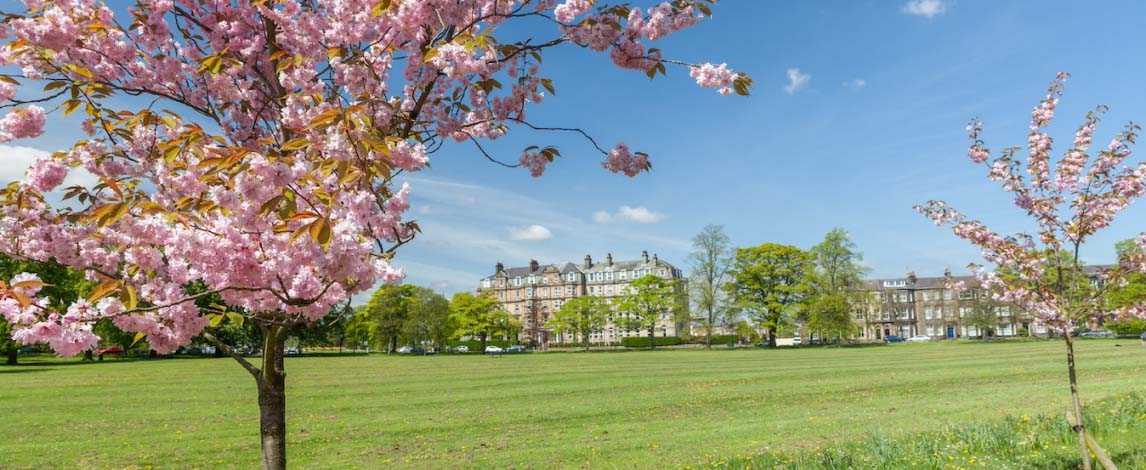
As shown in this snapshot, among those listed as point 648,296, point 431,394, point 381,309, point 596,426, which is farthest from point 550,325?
point 596,426

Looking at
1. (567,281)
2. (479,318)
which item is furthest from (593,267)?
(479,318)

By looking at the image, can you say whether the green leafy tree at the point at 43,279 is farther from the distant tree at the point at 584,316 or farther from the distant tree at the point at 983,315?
the distant tree at the point at 983,315

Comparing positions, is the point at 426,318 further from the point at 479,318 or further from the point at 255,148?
the point at 255,148

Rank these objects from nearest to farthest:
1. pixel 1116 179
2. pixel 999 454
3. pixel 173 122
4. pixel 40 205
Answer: pixel 173 122
pixel 40 205
pixel 1116 179
pixel 999 454

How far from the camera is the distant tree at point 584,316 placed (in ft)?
259

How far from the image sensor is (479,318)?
249 ft

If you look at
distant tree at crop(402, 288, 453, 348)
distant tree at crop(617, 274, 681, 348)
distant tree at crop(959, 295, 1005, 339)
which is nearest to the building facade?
distant tree at crop(959, 295, 1005, 339)

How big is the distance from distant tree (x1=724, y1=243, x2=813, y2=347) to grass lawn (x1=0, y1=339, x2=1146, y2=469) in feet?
136

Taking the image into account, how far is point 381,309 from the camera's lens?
72812 mm

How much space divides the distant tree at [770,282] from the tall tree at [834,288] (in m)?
1.15

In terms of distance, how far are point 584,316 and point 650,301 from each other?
1153cm

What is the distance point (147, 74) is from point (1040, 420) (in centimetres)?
1315

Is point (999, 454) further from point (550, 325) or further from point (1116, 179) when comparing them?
point (550, 325)

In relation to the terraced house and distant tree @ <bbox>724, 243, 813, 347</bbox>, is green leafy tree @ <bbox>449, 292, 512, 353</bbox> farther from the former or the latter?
the terraced house
